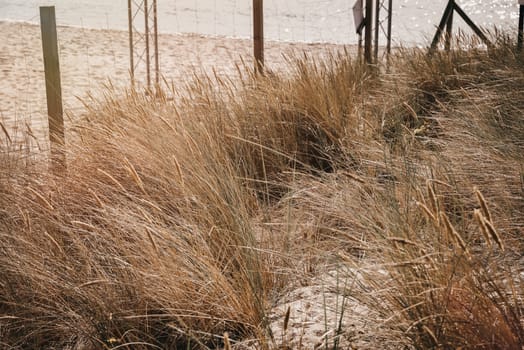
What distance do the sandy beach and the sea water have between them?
5.35 feet

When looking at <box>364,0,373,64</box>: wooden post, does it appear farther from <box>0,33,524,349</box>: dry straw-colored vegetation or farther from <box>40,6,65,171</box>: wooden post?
<box>40,6,65,171</box>: wooden post

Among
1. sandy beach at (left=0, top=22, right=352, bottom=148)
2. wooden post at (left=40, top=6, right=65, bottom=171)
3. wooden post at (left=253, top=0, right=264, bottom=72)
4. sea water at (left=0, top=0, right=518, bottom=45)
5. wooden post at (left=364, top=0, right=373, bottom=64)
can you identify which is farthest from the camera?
sea water at (left=0, top=0, right=518, bottom=45)

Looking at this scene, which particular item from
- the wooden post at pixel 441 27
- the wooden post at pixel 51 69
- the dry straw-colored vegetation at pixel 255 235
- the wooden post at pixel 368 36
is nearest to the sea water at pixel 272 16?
the wooden post at pixel 441 27

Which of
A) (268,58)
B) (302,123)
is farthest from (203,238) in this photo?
(268,58)

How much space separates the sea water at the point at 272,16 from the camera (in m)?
14.1

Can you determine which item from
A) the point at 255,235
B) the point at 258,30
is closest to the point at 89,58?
the point at 258,30

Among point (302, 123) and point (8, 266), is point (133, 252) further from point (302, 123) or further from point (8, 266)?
point (302, 123)

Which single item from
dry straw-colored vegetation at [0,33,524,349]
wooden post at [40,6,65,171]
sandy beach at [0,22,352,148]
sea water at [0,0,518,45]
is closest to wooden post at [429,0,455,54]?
dry straw-colored vegetation at [0,33,524,349]

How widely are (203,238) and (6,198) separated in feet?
2.49

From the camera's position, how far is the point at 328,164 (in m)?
3.41

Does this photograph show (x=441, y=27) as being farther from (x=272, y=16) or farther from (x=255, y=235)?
(x=272, y=16)

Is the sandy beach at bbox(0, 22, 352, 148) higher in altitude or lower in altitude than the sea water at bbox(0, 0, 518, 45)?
lower

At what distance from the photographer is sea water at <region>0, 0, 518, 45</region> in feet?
46.3

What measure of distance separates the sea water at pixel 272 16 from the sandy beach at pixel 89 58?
1.63 m
